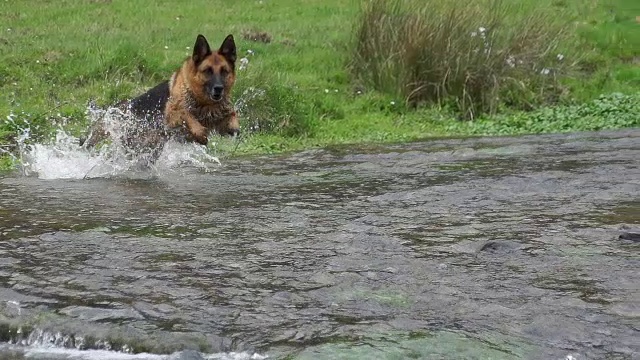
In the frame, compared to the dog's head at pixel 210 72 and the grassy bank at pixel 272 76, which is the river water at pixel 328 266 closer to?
the dog's head at pixel 210 72

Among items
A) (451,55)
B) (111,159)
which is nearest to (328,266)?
(111,159)

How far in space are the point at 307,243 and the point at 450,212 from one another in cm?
116

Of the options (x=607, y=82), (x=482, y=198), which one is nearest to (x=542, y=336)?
(x=482, y=198)

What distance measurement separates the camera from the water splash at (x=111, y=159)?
7531 mm

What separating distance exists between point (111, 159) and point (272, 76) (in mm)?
4026

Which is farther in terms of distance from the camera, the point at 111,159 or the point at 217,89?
the point at 217,89

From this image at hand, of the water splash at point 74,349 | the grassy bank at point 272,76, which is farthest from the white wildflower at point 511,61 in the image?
the water splash at point 74,349

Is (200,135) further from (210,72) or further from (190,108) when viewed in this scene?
(210,72)


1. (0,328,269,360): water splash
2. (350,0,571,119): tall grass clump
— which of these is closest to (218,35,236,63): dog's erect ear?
(350,0,571,119): tall grass clump

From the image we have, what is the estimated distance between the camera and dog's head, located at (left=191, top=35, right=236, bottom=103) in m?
8.06

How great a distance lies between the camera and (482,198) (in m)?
5.79

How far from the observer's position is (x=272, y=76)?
11.5 m

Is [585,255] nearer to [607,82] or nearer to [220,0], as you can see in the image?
[607,82]

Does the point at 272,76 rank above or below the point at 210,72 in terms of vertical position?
below
